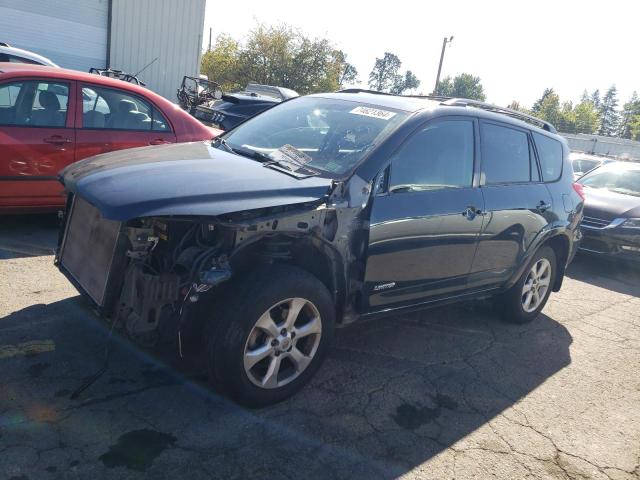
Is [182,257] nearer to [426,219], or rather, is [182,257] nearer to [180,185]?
[180,185]

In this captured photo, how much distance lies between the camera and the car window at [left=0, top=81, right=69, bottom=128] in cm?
509

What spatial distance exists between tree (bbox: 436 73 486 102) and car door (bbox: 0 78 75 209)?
113 m

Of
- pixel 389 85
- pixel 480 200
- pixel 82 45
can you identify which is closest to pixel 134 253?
pixel 480 200

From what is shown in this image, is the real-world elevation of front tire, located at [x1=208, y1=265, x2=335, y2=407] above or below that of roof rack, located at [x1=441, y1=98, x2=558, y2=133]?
below

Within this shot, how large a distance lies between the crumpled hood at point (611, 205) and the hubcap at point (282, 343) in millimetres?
6331

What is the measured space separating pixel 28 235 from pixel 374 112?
12.3 ft

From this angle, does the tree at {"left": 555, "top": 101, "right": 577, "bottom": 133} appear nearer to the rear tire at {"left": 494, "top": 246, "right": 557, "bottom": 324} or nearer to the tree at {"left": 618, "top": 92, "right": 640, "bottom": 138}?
the tree at {"left": 618, "top": 92, "right": 640, "bottom": 138}

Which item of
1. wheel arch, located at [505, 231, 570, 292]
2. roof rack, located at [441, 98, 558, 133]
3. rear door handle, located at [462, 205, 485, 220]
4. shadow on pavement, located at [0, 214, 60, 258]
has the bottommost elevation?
shadow on pavement, located at [0, 214, 60, 258]

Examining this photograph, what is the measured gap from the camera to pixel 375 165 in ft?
11.2

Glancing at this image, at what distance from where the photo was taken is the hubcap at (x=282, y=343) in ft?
9.86

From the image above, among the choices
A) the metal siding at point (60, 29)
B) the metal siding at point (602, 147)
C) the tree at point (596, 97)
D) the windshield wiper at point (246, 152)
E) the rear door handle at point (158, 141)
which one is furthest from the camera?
the tree at point (596, 97)

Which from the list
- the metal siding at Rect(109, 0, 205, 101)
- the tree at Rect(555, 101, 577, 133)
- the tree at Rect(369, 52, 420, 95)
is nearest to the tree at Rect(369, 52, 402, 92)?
the tree at Rect(369, 52, 420, 95)

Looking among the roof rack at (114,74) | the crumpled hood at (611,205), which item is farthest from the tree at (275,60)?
the crumpled hood at (611,205)

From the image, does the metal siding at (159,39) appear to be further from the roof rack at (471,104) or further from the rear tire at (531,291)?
the rear tire at (531,291)
